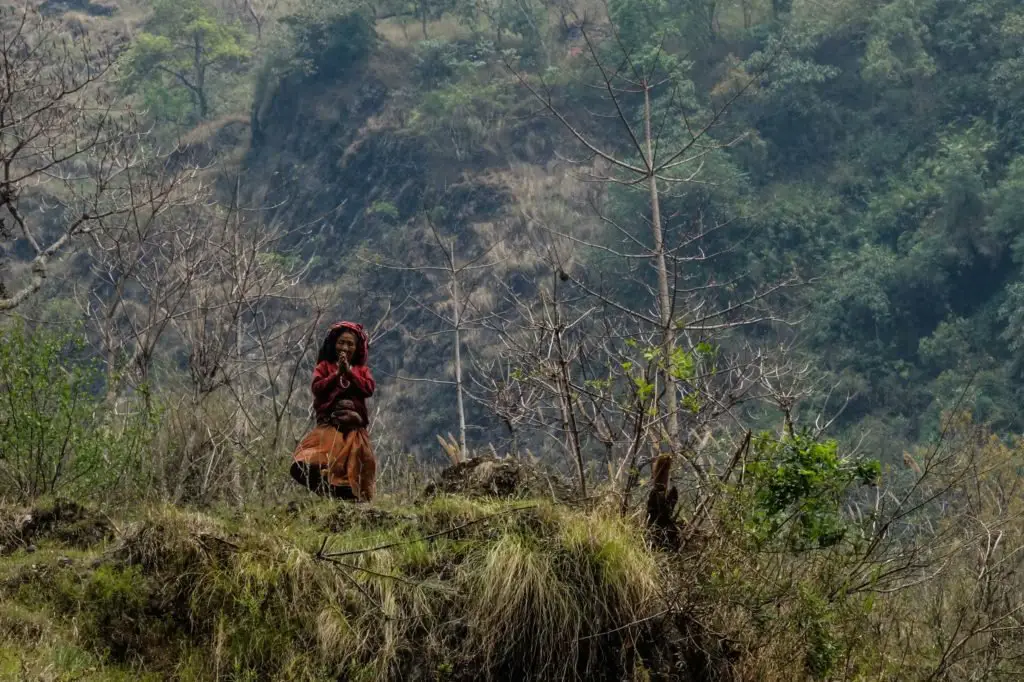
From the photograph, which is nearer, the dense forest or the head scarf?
the dense forest

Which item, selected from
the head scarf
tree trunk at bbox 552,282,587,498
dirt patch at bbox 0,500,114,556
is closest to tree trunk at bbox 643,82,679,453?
tree trunk at bbox 552,282,587,498

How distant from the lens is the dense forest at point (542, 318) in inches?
237

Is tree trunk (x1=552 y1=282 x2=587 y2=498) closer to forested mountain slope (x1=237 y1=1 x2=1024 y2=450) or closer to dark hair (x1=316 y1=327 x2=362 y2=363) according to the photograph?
dark hair (x1=316 y1=327 x2=362 y2=363)

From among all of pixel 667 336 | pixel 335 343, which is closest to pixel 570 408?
pixel 667 336

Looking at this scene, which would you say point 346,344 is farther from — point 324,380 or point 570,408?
point 570,408

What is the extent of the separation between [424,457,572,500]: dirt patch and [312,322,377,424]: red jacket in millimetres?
965

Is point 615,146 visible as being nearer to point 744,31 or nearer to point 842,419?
point 744,31

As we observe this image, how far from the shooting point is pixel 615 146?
40.1 metres

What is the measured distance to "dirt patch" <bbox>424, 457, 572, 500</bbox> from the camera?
6809 mm

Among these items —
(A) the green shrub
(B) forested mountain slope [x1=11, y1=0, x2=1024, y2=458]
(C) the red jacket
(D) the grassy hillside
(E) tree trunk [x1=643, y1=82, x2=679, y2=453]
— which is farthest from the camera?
(B) forested mountain slope [x1=11, y1=0, x2=1024, y2=458]

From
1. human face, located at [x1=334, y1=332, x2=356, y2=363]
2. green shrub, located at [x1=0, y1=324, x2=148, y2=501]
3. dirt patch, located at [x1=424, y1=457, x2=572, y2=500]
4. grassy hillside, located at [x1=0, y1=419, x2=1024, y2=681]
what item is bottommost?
grassy hillside, located at [x1=0, y1=419, x2=1024, y2=681]

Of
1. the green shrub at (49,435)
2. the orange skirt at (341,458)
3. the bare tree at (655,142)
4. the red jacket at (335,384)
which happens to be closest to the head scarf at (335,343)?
the red jacket at (335,384)

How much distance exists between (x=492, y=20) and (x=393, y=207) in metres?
8.70

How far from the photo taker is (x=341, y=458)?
764 cm
